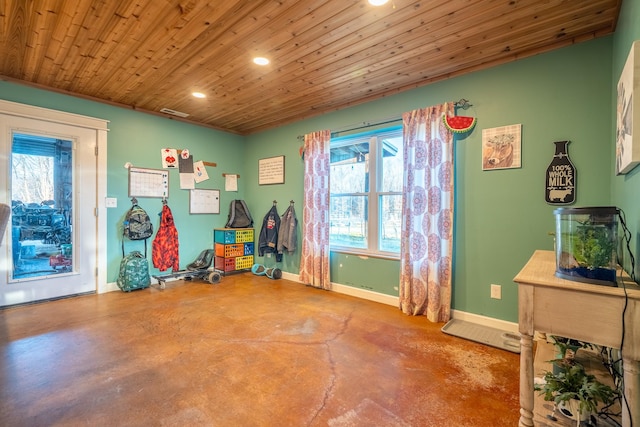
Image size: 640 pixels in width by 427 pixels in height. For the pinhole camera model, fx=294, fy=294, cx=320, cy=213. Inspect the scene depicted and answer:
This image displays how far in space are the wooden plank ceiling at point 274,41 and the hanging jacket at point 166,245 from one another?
1768mm

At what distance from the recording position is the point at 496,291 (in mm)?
2764

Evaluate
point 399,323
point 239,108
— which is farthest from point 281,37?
point 399,323

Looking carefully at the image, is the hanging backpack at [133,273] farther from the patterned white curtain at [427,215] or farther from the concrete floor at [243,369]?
the patterned white curtain at [427,215]

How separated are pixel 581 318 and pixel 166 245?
15.1ft

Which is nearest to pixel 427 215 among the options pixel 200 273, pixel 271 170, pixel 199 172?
pixel 271 170

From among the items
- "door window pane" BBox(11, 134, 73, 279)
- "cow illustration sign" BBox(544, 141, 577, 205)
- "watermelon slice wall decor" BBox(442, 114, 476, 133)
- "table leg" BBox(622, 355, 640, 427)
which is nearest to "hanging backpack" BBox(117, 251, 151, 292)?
"door window pane" BBox(11, 134, 73, 279)

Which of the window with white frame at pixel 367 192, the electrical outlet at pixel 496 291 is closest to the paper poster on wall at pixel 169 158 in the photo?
the window with white frame at pixel 367 192

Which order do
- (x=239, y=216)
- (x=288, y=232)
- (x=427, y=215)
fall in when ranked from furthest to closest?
(x=239, y=216) → (x=288, y=232) → (x=427, y=215)

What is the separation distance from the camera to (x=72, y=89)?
350cm

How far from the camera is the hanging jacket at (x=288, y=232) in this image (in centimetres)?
441

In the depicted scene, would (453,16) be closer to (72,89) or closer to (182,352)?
(182,352)

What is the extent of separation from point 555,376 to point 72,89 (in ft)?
16.8

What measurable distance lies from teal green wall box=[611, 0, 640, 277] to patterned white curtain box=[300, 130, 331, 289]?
2.77 meters

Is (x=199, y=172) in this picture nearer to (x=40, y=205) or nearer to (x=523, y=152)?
(x=40, y=205)
